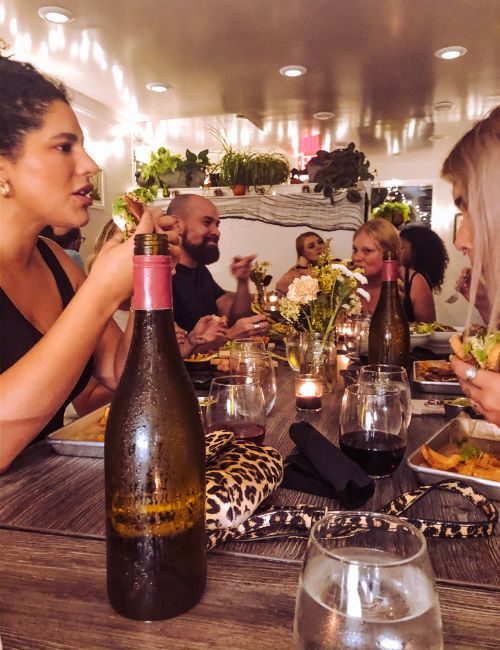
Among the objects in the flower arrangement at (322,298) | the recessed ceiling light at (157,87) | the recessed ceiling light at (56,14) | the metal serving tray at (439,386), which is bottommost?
the metal serving tray at (439,386)

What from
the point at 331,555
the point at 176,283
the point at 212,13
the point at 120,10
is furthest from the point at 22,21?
the point at 331,555

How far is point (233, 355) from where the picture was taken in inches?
50.3

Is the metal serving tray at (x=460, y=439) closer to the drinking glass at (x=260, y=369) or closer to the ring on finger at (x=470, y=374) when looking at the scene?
the ring on finger at (x=470, y=374)

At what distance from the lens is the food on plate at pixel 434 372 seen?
1.54m

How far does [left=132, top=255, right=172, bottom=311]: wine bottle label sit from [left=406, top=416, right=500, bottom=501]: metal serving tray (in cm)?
52

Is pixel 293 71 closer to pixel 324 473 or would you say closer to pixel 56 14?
pixel 56 14

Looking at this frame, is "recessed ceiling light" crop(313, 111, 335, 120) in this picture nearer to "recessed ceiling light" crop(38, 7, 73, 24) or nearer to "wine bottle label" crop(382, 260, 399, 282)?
"recessed ceiling light" crop(38, 7, 73, 24)

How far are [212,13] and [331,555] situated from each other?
384 cm

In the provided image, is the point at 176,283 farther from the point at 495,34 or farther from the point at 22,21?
the point at 495,34

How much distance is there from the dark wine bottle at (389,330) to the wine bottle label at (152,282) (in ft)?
4.08

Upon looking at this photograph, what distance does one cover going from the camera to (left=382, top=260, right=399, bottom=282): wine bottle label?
1532 mm

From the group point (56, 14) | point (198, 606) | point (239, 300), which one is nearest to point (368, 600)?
point (198, 606)

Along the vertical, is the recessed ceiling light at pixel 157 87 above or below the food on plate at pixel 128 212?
above

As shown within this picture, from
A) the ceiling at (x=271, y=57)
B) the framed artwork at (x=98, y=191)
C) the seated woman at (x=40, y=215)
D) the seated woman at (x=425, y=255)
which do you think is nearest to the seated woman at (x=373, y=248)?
the seated woman at (x=425, y=255)
